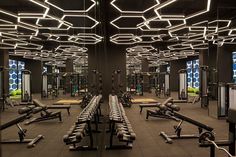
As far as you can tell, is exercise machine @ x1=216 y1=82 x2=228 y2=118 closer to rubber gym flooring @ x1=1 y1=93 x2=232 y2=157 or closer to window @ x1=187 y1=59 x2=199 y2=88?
rubber gym flooring @ x1=1 y1=93 x2=232 y2=157

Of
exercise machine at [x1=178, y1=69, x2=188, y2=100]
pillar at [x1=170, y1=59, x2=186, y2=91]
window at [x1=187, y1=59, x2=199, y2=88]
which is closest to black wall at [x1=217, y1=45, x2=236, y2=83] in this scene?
window at [x1=187, y1=59, x2=199, y2=88]

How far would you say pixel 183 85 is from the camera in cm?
1248

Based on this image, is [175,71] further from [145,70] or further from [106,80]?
[145,70]

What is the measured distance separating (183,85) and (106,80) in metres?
4.10

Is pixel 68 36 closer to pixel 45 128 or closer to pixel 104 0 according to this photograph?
pixel 104 0

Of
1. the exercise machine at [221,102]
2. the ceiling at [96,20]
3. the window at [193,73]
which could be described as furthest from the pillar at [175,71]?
the exercise machine at [221,102]

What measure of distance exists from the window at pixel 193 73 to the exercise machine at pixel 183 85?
26 cm

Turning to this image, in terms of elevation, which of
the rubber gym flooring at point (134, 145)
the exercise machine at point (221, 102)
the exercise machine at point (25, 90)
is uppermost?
the exercise machine at point (25, 90)

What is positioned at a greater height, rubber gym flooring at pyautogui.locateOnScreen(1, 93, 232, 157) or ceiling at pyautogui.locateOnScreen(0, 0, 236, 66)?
ceiling at pyautogui.locateOnScreen(0, 0, 236, 66)

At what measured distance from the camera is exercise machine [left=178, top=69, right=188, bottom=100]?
39.8 ft

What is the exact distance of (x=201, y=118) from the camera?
8.12 meters

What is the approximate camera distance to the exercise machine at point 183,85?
12139 millimetres

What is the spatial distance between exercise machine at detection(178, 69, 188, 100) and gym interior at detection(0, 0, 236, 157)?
48 mm

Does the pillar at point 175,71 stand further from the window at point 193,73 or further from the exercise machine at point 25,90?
the exercise machine at point 25,90
